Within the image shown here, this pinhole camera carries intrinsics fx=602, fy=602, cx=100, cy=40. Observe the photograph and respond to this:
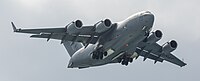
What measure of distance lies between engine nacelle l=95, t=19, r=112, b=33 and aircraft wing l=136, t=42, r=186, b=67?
521 cm

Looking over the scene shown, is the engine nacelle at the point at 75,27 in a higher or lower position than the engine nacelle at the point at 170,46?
higher

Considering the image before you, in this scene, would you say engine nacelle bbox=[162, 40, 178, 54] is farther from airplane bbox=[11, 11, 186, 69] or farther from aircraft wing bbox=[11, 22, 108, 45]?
aircraft wing bbox=[11, 22, 108, 45]

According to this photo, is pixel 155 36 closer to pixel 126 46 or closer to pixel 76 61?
pixel 126 46

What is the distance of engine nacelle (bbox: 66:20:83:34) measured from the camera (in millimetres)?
49750

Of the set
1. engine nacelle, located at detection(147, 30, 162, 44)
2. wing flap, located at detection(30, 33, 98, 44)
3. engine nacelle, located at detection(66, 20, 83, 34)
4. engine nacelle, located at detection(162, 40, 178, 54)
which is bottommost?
engine nacelle, located at detection(162, 40, 178, 54)

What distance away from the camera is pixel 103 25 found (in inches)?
1982

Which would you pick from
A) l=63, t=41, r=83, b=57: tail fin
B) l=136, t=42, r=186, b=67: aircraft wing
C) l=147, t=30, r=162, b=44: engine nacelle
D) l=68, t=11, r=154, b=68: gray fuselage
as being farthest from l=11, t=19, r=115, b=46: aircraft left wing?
l=63, t=41, r=83, b=57: tail fin

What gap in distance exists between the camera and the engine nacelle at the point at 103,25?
5038 cm

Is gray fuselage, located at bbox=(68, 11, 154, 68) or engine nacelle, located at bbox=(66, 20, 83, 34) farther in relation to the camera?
engine nacelle, located at bbox=(66, 20, 83, 34)

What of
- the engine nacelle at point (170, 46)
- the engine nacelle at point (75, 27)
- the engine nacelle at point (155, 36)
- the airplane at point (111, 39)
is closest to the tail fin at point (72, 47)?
the airplane at point (111, 39)

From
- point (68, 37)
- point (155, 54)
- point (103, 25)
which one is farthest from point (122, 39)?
point (155, 54)

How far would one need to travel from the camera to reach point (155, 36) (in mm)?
52656

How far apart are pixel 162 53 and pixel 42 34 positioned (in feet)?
40.6

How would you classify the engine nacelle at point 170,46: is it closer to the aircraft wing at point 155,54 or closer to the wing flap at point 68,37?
the aircraft wing at point 155,54
